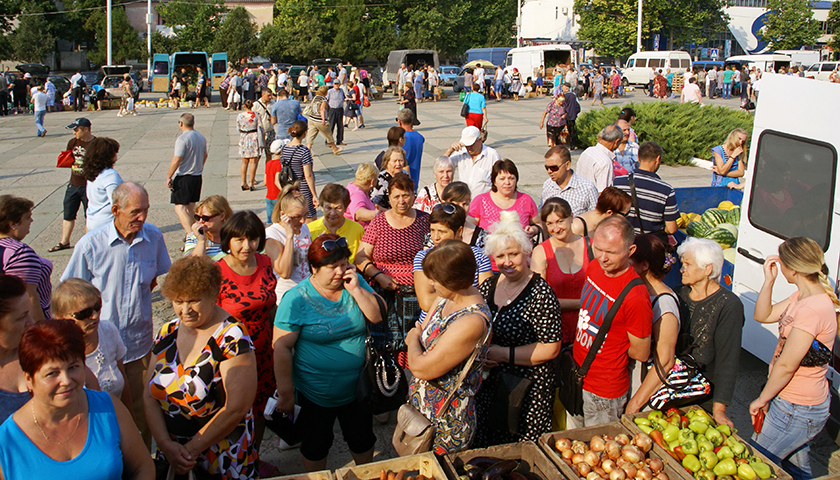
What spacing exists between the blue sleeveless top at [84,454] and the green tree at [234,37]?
52586 mm

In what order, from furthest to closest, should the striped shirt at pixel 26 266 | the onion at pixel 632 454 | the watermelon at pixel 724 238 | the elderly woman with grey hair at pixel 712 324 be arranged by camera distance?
1. the watermelon at pixel 724 238
2. the striped shirt at pixel 26 266
3. the elderly woman with grey hair at pixel 712 324
4. the onion at pixel 632 454

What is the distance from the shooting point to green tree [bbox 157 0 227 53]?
52.9 meters

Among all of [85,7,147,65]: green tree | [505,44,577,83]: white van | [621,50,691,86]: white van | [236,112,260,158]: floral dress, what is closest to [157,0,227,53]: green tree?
[85,7,147,65]: green tree

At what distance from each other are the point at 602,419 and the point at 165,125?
23118 millimetres

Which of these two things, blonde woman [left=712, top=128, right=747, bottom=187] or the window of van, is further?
blonde woman [left=712, top=128, right=747, bottom=187]

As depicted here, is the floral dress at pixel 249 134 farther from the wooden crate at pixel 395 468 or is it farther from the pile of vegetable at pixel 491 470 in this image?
the pile of vegetable at pixel 491 470

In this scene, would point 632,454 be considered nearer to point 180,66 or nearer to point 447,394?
point 447,394

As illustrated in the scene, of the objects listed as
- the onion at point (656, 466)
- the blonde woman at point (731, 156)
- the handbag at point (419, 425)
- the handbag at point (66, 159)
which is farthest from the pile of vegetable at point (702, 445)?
the handbag at point (66, 159)

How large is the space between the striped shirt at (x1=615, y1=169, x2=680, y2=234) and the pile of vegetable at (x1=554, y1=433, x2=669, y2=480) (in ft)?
9.41

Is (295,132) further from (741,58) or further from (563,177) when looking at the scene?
(741,58)

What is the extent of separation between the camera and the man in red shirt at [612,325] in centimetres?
351

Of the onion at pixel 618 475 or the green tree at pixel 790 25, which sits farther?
the green tree at pixel 790 25

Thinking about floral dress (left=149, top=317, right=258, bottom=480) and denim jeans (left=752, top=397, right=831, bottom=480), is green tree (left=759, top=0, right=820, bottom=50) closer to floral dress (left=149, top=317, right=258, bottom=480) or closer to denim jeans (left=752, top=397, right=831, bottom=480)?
denim jeans (left=752, top=397, right=831, bottom=480)

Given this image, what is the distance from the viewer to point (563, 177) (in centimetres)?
611
